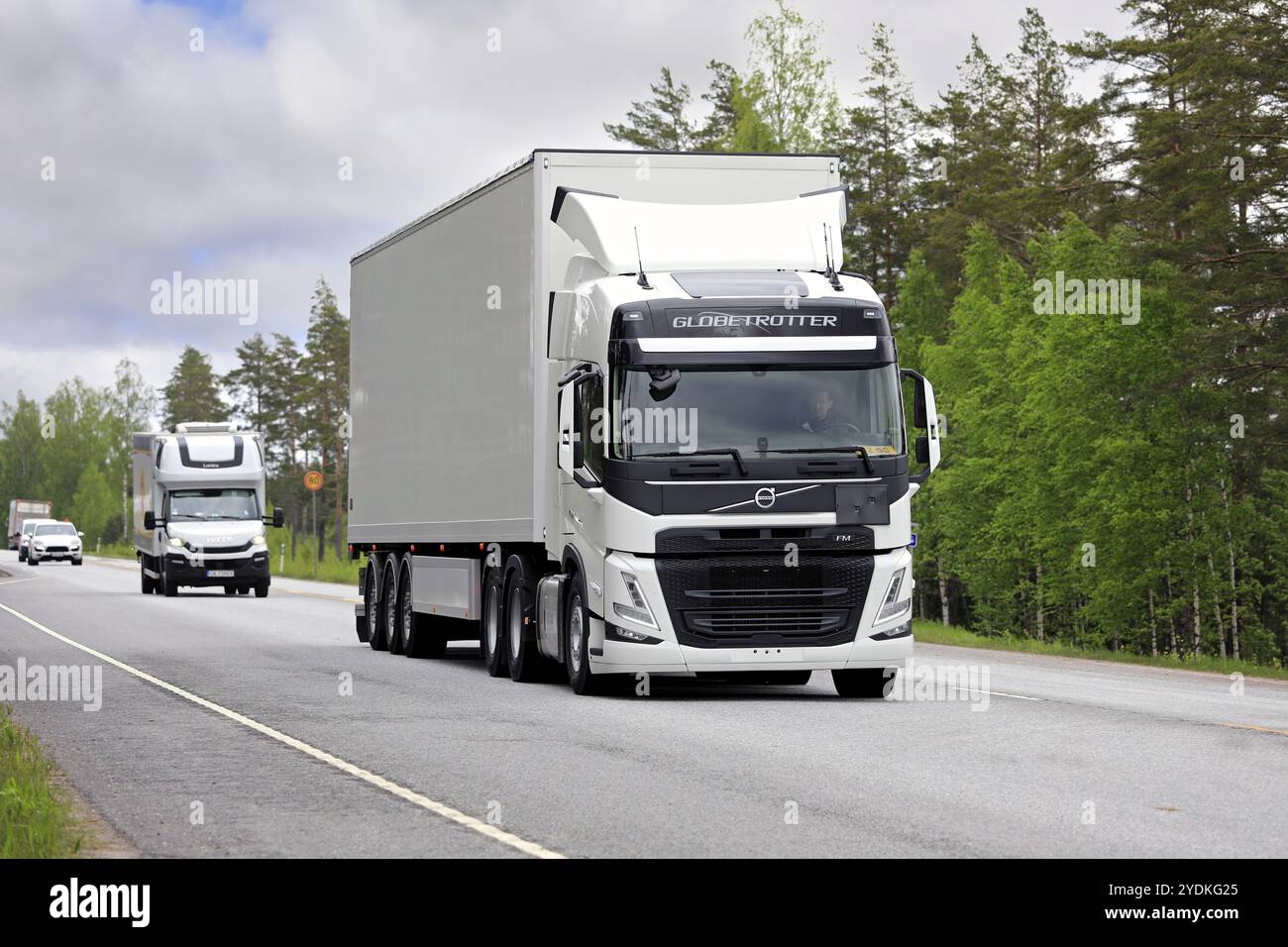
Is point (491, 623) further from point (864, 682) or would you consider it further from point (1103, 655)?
point (1103, 655)

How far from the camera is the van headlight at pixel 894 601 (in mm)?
15617

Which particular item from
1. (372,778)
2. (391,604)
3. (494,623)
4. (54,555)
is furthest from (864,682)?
(54,555)

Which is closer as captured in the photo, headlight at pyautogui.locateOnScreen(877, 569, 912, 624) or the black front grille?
the black front grille

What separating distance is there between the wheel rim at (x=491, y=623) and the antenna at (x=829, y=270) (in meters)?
5.24

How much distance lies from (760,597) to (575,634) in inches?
82.4

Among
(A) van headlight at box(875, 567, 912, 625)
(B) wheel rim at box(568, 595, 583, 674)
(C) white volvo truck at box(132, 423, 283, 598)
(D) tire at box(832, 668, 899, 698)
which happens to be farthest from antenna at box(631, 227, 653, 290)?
(C) white volvo truck at box(132, 423, 283, 598)

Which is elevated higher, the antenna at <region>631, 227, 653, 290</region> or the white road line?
the antenna at <region>631, 227, 653, 290</region>

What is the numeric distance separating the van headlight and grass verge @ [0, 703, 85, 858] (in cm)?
698

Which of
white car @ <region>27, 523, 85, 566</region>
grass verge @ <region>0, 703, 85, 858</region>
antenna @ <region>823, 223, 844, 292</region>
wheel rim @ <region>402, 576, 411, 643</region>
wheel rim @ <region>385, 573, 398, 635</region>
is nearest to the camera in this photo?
grass verge @ <region>0, 703, 85, 858</region>

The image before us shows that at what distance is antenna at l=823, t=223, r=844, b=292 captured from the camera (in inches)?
637

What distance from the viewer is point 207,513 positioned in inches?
1647

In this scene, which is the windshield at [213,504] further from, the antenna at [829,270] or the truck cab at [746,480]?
the antenna at [829,270]

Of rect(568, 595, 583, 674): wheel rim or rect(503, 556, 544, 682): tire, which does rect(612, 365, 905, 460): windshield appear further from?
rect(503, 556, 544, 682): tire
